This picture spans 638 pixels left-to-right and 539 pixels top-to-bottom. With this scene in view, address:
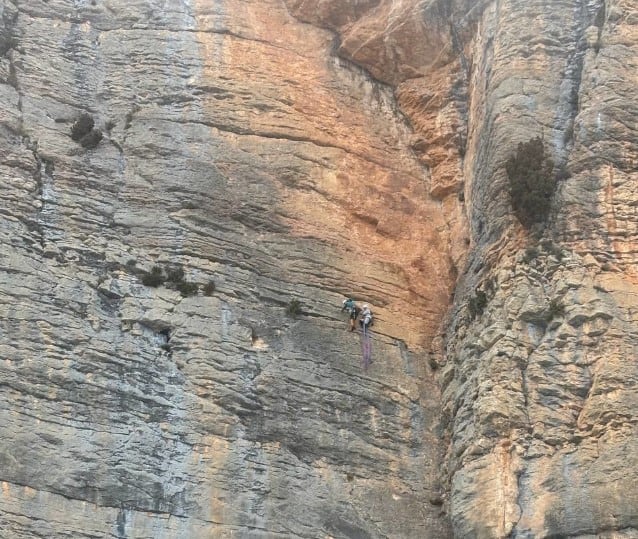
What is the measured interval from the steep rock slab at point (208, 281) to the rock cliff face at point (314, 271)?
2.3 inches

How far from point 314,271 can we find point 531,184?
494 cm

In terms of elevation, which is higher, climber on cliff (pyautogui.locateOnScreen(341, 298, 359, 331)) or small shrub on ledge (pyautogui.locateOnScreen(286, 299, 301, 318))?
climber on cliff (pyautogui.locateOnScreen(341, 298, 359, 331))

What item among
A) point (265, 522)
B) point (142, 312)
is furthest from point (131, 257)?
point (265, 522)

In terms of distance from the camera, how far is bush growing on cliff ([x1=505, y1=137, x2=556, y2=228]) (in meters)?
23.4

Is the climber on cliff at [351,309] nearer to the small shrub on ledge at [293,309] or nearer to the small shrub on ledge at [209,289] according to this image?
the small shrub on ledge at [293,309]

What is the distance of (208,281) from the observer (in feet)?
79.4

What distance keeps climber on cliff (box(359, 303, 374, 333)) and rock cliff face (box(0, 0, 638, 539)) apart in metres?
0.38

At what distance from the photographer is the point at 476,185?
25906mm

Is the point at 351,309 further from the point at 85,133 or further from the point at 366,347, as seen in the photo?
the point at 85,133

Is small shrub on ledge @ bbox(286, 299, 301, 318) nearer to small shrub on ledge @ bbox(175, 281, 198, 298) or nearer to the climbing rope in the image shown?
the climbing rope

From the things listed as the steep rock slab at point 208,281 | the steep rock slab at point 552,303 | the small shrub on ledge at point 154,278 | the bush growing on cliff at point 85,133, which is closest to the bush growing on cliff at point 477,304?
the steep rock slab at point 552,303

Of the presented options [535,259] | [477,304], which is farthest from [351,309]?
[535,259]

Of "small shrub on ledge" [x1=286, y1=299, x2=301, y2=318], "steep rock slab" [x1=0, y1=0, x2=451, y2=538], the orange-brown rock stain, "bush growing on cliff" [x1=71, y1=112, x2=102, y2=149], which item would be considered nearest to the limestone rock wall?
the orange-brown rock stain

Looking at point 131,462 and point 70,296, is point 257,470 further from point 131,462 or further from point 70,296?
point 70,296
